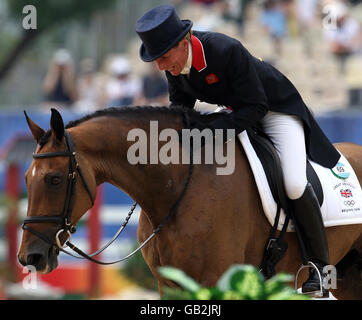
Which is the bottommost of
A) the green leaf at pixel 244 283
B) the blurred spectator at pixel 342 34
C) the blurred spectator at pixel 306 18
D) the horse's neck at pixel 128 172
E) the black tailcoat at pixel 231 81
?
the green leaf at pixel 244 283

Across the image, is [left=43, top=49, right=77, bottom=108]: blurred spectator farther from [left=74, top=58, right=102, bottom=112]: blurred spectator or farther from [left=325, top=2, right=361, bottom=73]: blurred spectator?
[left=325, top=2, right=361, bottom=73]: blurred spectator

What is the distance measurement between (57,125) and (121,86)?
7283 mm

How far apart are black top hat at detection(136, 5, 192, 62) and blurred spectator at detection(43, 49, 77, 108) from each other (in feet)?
23.9

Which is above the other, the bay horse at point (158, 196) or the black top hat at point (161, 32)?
the black top hat at point (161, 32)

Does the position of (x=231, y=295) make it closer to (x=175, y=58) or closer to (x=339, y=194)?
(x=175, y=58)

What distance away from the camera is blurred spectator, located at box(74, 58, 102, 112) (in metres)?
10.8

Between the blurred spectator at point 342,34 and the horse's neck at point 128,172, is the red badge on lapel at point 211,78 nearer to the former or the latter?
the horse's neck at point 128,172

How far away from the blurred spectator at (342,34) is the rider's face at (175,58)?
6510mm

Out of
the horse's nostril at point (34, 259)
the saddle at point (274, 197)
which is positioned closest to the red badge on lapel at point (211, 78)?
the saddle at point (274, 197)

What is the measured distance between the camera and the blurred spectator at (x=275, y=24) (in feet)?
36.0

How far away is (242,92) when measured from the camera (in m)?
3.69
